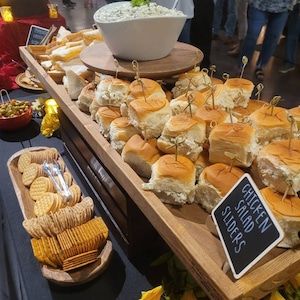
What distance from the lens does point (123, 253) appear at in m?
1.18

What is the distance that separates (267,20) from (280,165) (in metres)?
3.44

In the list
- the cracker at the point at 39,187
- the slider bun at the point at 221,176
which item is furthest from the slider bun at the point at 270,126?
the cracker at the point at 39,187

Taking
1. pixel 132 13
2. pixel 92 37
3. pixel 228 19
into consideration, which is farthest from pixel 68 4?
pixel 132 13

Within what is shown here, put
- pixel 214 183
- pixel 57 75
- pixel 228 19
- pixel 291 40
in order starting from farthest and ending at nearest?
pixel 228 19 < pixel 291 40 < pixel 57 75 < pixel 214 183

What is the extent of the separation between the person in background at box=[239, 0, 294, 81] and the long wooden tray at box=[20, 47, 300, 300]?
10.5ft

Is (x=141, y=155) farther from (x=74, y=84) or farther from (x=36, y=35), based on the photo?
(x=36, y=35)

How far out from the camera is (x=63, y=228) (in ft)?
3.84

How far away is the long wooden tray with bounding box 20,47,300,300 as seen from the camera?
58 centimetres

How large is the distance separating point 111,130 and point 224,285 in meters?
0.57

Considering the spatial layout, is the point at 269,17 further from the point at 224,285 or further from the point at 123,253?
the point at 224,285

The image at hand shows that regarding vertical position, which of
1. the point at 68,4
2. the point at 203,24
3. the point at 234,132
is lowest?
the point at 68,4

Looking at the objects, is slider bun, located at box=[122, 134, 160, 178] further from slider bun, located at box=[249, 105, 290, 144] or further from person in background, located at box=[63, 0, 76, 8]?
person in background, located at box=[63, 0, 76, 8]

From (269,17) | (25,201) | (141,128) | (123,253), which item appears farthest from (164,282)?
(269,17)

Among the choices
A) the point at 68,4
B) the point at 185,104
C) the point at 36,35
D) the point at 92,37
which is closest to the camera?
the point at 185,104
